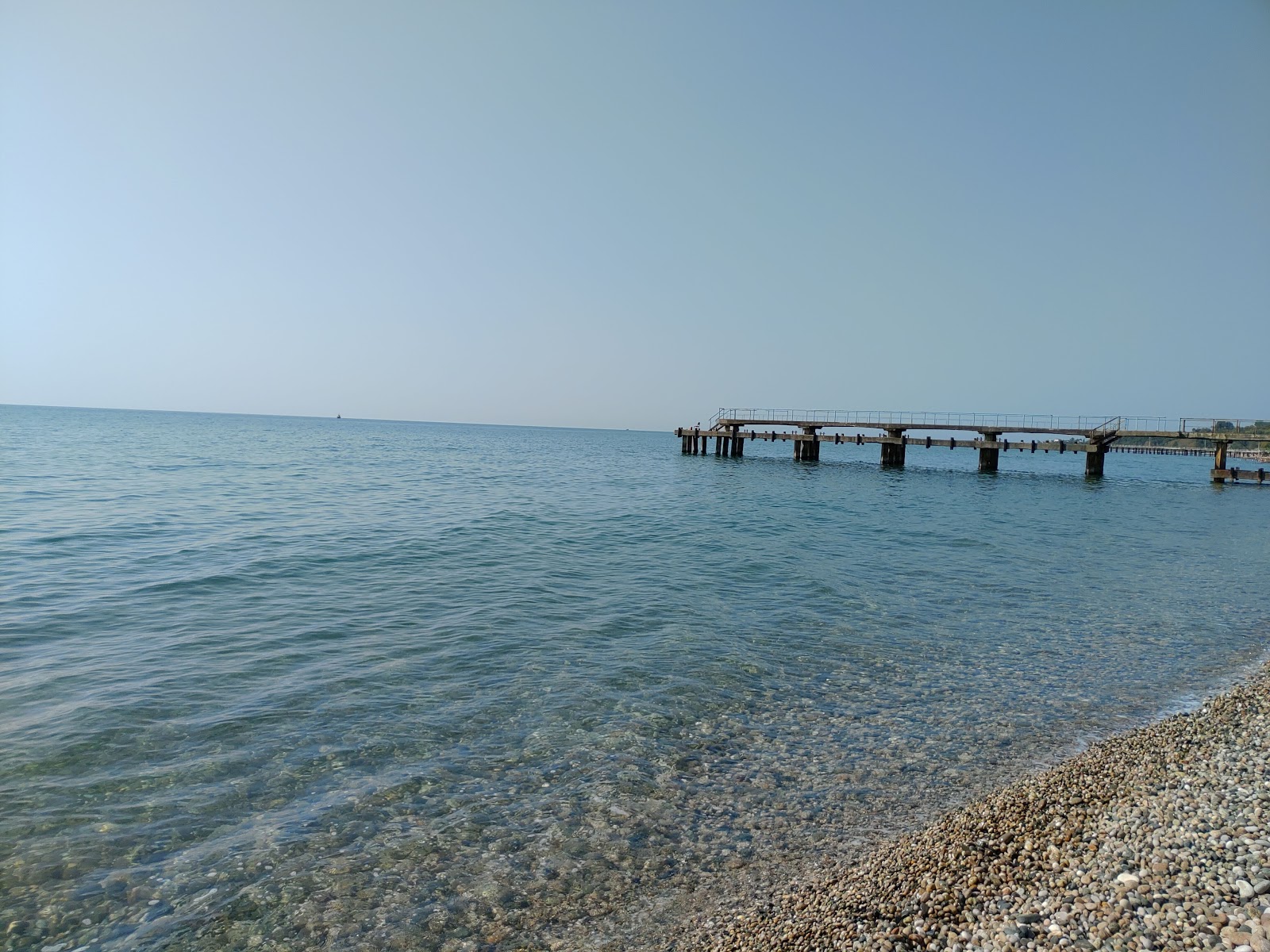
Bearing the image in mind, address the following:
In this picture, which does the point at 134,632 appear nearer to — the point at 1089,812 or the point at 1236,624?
the point at 1089,812

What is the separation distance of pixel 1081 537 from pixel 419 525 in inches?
997

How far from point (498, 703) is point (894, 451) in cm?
6693

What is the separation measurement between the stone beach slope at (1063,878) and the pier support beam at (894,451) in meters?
63.4

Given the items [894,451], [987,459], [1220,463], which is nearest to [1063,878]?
[987,459]

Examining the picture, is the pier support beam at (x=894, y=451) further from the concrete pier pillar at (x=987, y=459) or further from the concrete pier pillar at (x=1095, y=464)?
the concrete pier pillar at (x=1095, y=464)

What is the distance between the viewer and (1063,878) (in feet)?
15.2

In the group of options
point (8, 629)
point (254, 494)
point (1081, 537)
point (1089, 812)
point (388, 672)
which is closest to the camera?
point (1089, 812)

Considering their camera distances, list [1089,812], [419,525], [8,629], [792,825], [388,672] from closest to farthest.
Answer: [1089,812]
[792,825]
[388,672]
[8,629]
[419,525]

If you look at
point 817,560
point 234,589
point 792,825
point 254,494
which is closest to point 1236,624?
point 817,560

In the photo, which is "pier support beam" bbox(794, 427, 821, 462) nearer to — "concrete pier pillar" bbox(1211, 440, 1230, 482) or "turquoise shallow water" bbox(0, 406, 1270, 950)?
"concrete pier pillar" bbox(1211, 440, 1230, 482)

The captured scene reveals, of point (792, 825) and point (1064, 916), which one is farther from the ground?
point (1064, 916)

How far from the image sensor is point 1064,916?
13.7ft

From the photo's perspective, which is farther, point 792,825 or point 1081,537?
point 1081,537

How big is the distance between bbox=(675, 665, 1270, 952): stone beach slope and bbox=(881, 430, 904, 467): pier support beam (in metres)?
63.4
